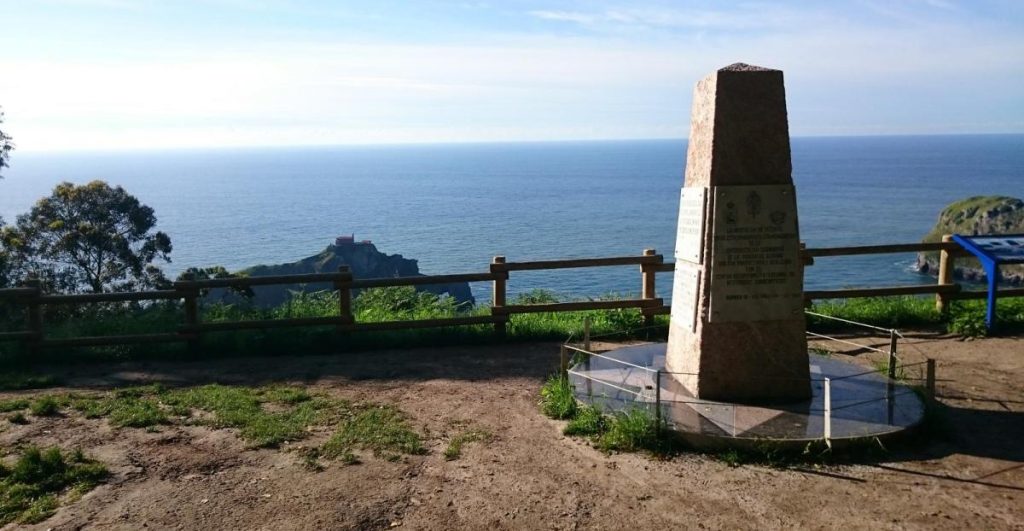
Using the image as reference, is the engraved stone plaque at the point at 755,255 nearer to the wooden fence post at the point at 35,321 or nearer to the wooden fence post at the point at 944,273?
the wooden fence post at the point at 944,273

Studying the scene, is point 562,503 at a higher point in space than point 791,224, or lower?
lower

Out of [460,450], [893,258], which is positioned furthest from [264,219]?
[460,450]

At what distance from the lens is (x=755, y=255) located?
7.17m

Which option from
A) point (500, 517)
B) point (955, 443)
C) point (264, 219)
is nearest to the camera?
point (500, 517)

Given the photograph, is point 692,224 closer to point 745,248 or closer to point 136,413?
point 745,248

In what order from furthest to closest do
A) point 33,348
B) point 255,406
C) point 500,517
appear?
1. point 33,348
2. point 255,406
3. point 500,517

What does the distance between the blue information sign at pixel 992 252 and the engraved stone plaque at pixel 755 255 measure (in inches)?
169

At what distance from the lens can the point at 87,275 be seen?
22859 millimetres

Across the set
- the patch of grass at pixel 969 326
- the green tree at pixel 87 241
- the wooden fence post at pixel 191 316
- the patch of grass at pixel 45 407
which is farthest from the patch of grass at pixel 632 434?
the green tree at pixel 87 241

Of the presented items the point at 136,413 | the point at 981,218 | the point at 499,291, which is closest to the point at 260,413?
the point at 136,413

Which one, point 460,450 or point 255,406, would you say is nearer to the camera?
point 460,450

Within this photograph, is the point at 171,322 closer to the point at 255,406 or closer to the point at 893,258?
the point at 255,406

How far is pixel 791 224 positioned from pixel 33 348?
9279 millimetres

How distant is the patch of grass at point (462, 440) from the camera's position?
637 centimetres
